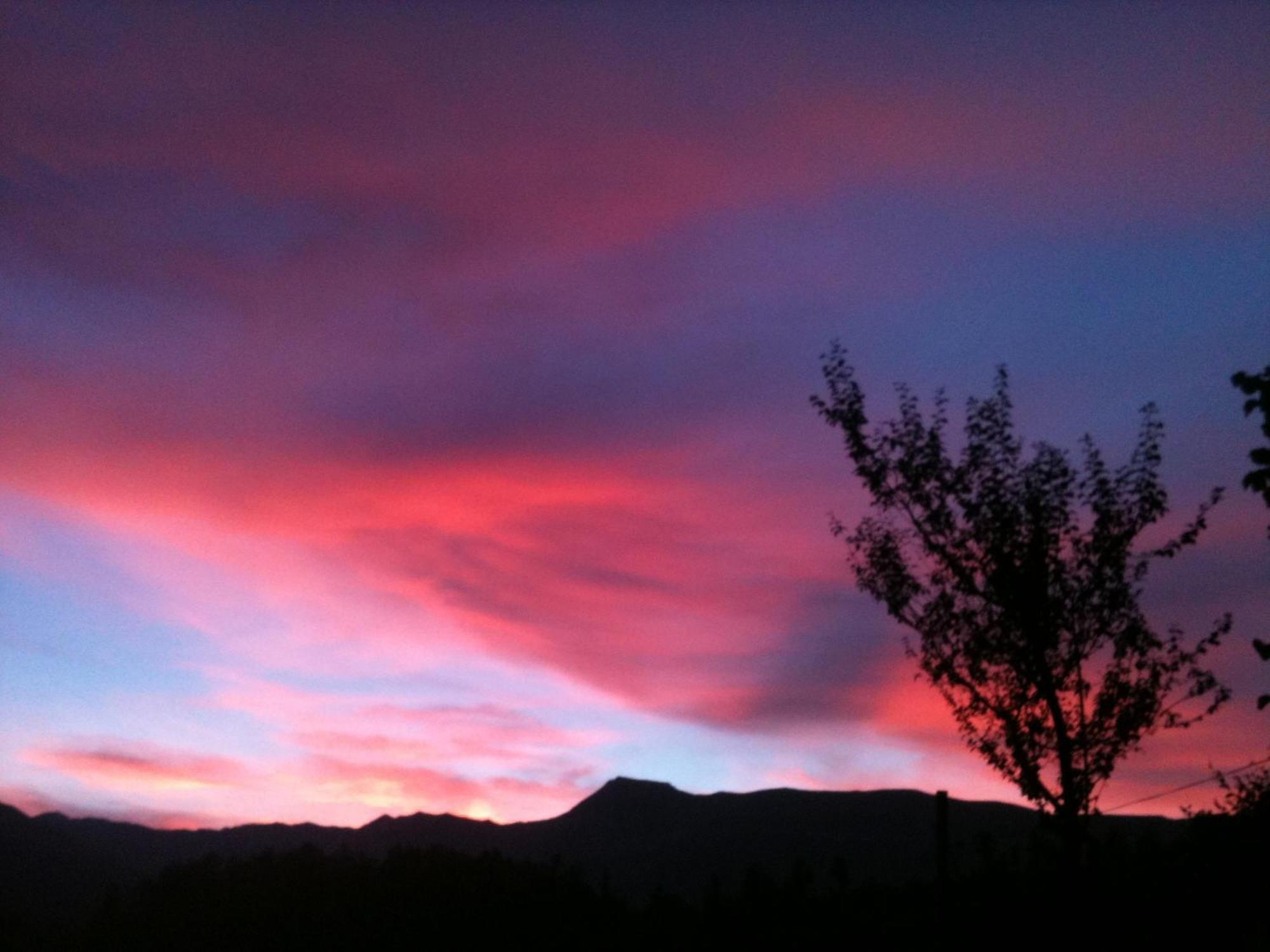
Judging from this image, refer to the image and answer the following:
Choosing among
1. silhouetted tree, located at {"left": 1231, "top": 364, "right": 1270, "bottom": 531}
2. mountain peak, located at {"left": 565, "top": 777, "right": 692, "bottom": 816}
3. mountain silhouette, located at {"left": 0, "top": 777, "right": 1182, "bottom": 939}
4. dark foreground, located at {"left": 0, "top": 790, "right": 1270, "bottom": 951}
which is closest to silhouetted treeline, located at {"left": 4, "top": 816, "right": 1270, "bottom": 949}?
dark foreground, located at {"left": 0, "top": 790, "right": 1270, "bottom": 951}

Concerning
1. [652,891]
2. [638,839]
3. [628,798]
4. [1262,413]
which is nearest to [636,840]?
[638,839]

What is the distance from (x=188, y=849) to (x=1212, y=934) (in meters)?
147

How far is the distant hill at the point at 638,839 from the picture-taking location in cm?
9888

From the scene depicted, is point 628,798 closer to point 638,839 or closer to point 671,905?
point 638,839

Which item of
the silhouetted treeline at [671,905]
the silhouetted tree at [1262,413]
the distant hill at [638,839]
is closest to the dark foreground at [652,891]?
the silhouetted treeline at [671,905]

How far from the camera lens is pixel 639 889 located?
11188 centimetres

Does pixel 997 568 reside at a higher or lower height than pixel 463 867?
higher

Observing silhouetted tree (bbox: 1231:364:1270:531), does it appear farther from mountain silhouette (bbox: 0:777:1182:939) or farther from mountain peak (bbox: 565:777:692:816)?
mountain peak (bbox: 565:777:692:816)

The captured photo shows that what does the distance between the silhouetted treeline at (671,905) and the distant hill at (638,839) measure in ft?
13.9

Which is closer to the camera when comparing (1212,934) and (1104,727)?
(1104,727)

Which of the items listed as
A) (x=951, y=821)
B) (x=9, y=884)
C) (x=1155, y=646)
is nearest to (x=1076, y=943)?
(x=1155, y=646)

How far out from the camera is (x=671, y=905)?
69.8 metres

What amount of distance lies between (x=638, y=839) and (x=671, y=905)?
58863 mm

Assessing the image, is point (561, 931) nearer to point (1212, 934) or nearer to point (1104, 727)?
point (1212, 934)
